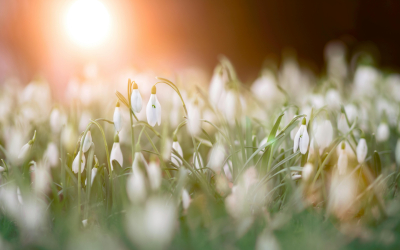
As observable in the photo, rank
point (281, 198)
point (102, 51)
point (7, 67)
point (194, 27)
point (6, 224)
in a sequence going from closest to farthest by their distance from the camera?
1. point (6, 224)
2. point (281, 198)
3. point (7, 67)
4. point (102, 51)
5. point (194, 27)

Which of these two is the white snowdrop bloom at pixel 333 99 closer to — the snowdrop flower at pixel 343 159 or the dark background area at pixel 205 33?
the snowdrop flower at pixel 343 159

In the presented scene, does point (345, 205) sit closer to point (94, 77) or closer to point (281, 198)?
point (281, 198)

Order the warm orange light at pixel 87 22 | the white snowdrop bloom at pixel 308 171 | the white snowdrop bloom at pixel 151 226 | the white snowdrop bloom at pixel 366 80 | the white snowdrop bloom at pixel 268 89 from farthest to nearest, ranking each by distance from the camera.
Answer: the warm orange light at pixel 87 22
the white snowdrop bloom at pixel 366 80
the white snowdrop bloom at pixel 268 89
the white snowdrop bloom at pixel 308 171
the white snowdrop bloom at pixel 151 226

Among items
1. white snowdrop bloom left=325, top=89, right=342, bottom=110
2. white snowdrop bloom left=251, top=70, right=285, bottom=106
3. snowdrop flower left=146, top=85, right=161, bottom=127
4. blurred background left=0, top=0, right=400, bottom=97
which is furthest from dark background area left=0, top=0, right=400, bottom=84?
snowdrop flower left=146, top=85, right=161, bottom=127

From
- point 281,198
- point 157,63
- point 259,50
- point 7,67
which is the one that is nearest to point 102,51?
point 157,63

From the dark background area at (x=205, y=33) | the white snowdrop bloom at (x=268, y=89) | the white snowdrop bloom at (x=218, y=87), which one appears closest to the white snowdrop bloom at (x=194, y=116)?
the white snowdrop bloom at (x=218, y=87)

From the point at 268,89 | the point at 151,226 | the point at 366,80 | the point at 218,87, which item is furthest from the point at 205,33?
the point at 151,226

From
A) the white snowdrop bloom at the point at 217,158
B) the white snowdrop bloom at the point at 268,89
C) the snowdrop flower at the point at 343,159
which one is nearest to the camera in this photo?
the snowdrop flower at the point at 343,159
